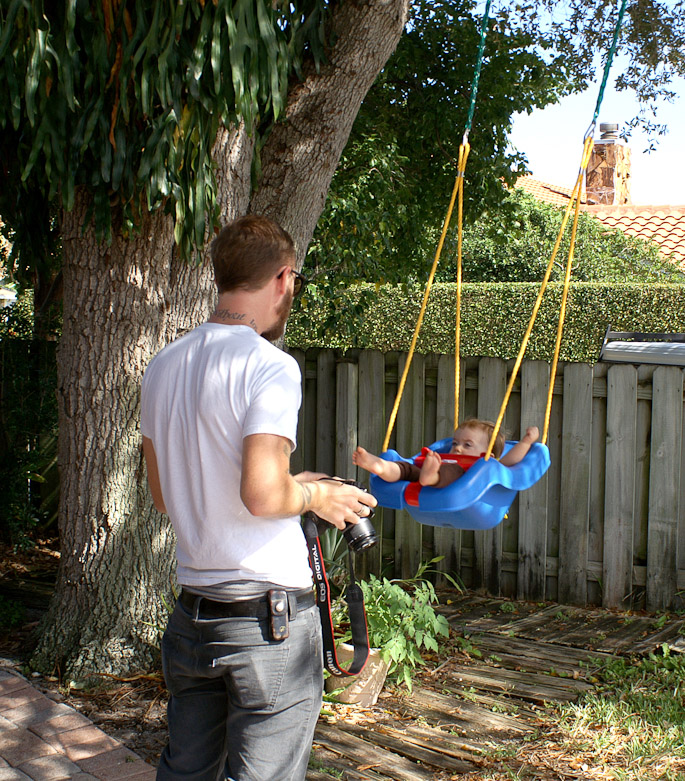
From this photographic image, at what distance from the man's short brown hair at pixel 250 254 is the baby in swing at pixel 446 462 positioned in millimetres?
1433

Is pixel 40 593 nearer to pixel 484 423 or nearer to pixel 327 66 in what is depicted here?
pixel 484 423

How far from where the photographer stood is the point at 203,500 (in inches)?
71.1

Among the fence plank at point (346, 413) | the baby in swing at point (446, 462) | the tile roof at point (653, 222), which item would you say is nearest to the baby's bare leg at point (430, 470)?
the baby in swing at point (446, 462)

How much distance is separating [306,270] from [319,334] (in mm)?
633

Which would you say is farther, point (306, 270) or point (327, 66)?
point (306, 270)

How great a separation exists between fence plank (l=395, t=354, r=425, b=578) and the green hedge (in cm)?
515

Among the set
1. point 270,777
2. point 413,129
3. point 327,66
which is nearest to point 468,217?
point 413,129

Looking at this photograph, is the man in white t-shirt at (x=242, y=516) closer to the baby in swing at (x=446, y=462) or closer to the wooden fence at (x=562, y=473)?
the baby in swing at (x=446, y=462)

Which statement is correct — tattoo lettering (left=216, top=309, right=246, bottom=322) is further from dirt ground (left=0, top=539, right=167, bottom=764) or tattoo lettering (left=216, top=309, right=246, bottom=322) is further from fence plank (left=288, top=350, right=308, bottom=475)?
fence plank (left=288, top=350, right=308, bottom=475)

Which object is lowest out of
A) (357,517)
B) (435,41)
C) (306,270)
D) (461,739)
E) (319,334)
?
(461,739)

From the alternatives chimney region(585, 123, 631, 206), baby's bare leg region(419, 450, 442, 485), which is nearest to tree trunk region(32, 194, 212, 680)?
baby's bare leg region(419, 450, 442, 485)

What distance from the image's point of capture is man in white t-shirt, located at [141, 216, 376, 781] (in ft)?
5.72

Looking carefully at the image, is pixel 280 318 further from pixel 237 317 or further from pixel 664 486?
pixel 664 486

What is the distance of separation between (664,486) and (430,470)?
6.87 ft
